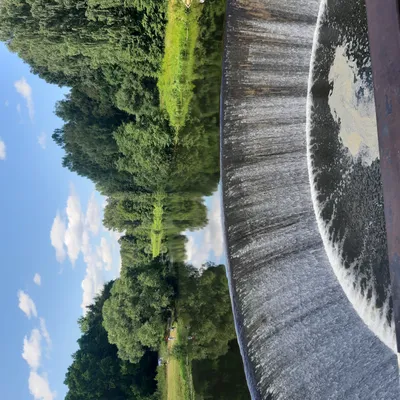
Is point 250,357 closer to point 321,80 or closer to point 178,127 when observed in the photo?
point 321,80

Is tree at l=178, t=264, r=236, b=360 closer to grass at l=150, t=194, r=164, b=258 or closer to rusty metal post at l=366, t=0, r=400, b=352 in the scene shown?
grass at l=150, t=194, r=164, b=258

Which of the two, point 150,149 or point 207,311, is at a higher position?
point 150,149

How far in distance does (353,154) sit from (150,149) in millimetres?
3590

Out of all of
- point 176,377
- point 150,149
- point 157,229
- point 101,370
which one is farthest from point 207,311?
point 101,370

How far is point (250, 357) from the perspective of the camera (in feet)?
14.9

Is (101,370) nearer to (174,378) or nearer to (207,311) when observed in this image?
(174,378)

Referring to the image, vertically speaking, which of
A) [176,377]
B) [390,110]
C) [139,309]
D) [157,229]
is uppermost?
[157,229]

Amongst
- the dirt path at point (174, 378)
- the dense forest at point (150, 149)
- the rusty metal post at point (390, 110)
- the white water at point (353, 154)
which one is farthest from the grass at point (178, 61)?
the rusty metal post at point (390, 110)

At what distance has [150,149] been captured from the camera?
710cm

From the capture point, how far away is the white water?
3934mm

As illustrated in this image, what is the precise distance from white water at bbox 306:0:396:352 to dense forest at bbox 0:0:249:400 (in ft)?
6.86

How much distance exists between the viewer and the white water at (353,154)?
3.93 meters

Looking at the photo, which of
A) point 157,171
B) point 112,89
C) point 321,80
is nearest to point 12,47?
point 112,89

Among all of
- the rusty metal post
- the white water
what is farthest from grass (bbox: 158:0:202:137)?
the rusty metal post
